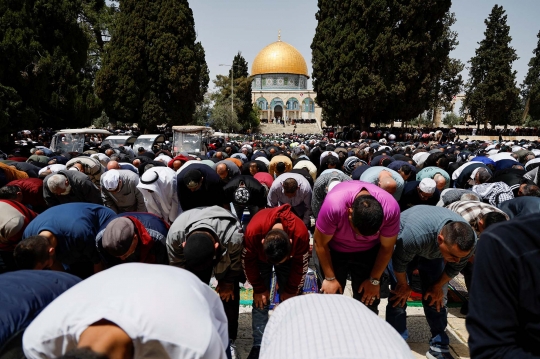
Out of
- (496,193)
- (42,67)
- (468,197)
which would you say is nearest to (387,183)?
(468,197)

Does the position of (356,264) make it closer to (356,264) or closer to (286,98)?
(356,264)

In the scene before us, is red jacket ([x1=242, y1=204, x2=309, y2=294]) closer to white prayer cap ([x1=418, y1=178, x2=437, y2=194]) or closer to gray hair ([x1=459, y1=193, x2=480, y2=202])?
gray hair ([x1=459, y1=193, x2=480, y2=202])

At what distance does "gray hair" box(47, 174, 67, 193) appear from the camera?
14.7ft

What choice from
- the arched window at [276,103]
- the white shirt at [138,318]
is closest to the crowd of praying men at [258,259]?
the white shirt at [138,318]

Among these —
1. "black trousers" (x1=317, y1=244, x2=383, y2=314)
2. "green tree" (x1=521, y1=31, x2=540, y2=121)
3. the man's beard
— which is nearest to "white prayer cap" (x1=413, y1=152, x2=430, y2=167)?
"black trousers" (x1=317, y1=244, x2=383, y2=314)

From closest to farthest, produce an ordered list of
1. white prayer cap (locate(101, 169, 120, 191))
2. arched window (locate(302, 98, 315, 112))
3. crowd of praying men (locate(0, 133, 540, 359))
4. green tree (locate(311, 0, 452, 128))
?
crowd of praying men (locate(0, 133, 540, 359)) → white prayer cap (locate(101, 169, 120, 191)) → green tree (locate(311, 0, 452, 128)) → arched window (locate(302, 98, 315, 112))

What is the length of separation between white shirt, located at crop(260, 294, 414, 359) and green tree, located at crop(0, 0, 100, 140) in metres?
14.4

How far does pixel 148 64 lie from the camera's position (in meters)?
25.5

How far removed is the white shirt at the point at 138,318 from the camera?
137cm

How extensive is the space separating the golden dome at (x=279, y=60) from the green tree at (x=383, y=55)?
36.0 m

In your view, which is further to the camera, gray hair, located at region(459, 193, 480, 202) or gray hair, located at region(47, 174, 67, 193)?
gray hair, located at region(47, 174, 67, 193)

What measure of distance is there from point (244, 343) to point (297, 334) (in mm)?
2439

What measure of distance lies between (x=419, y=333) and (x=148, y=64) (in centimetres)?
2607

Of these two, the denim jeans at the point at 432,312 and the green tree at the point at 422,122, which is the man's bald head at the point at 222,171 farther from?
the green tree at the point at 422,122
